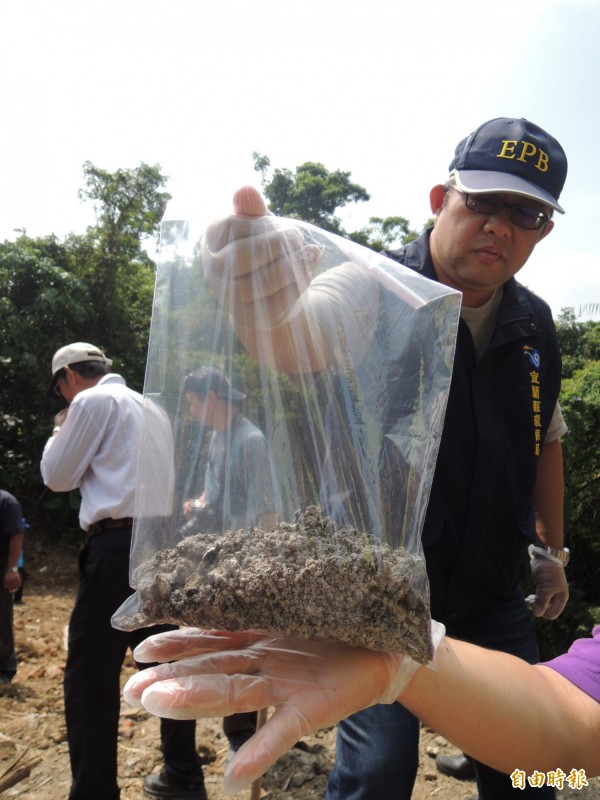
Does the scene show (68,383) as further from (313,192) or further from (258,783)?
(313,192)

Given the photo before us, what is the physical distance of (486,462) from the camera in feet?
5.42

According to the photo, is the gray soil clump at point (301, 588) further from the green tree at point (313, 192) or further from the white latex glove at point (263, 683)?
the green tree at point (313, 192)

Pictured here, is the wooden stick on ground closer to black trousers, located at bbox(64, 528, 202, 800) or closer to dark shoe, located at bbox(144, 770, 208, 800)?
black trousers, located at bbox(64, 528, 202, 800)

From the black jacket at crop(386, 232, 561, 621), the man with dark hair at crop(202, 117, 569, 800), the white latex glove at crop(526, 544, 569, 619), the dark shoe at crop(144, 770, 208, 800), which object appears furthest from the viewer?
the dark shoe at crop(144, 770, 208, 800)

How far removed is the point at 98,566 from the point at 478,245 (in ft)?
5.88

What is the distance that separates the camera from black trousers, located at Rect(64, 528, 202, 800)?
2383 mm

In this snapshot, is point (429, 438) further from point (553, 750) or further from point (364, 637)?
point (553, 750)

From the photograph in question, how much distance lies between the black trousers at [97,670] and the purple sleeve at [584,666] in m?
1.62

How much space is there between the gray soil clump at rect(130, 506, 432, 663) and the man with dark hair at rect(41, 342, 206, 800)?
1.48 meters

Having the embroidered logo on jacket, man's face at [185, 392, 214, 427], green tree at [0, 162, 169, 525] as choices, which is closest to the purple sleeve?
the embroidered logo on jacket

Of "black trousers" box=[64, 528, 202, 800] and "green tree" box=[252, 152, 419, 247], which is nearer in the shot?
"black trousers" box=[64, 528, 202, 800]

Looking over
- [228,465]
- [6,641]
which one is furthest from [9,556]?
[228,465]

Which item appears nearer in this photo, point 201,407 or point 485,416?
point 201,407

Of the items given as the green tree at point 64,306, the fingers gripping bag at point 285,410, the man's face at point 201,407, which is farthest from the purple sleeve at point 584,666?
the green tree at point 64,306
